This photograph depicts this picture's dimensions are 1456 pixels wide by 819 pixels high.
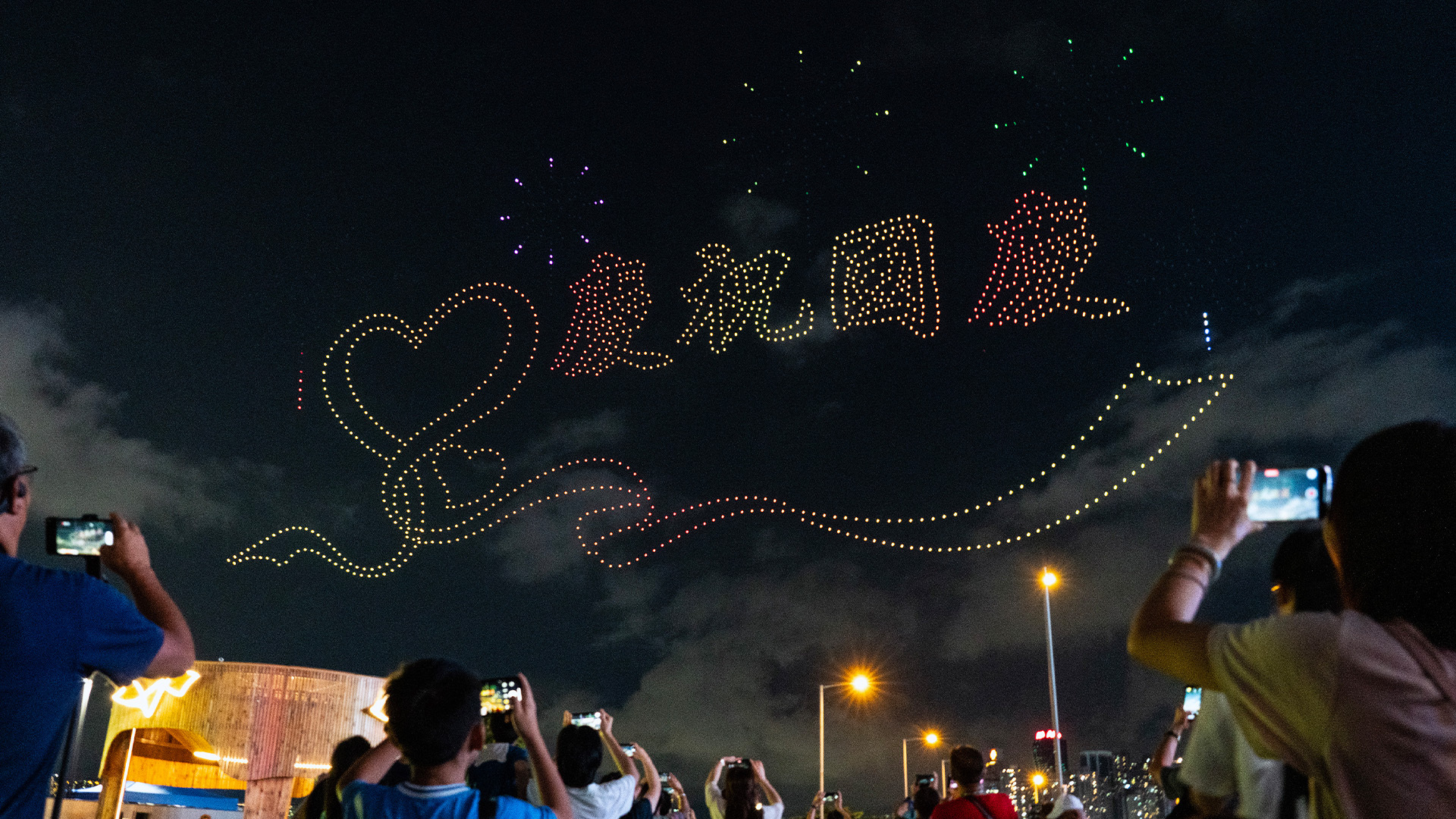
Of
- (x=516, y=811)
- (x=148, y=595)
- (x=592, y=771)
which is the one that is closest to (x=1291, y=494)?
(x=516, y=811)

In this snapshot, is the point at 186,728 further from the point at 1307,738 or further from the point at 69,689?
the point at 1307,738

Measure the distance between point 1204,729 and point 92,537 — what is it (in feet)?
10.8

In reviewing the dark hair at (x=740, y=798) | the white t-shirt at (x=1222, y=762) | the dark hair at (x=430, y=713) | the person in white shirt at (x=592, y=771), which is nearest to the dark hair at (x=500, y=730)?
the person in white shirt at (x=592, y=771)

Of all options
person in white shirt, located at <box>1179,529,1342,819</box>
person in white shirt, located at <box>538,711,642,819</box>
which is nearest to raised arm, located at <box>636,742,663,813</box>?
person in white shirt, located at <box>538,711,642,819</box>

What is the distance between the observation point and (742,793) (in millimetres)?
7285

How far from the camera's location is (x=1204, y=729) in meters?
2.74

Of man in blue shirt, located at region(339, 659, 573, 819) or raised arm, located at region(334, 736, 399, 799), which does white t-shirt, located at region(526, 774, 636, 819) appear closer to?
raised arm, located at region(334, 736, 399, 799)

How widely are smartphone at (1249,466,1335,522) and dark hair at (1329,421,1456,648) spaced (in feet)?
0.63

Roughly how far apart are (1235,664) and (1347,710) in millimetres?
199

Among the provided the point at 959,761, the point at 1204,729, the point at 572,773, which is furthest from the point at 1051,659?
the point at 1204,729

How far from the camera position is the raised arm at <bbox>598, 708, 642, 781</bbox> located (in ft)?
18.4

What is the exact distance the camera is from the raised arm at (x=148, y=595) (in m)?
3.03

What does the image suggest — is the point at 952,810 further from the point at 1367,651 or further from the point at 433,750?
the point at 1367,651

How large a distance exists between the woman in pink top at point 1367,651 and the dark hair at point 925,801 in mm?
7241
